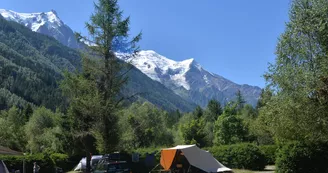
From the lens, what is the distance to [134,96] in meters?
28.8

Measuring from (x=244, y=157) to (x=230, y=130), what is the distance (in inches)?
936

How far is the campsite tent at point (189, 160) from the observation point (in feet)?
81.6

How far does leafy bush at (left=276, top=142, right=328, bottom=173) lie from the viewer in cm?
1966

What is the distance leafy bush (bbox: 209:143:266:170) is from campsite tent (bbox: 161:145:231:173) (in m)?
4.80

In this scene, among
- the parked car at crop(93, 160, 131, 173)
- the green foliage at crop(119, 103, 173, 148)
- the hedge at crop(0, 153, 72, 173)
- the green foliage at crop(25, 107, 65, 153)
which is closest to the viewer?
the parked car at crop(93, 160, 131, 173)

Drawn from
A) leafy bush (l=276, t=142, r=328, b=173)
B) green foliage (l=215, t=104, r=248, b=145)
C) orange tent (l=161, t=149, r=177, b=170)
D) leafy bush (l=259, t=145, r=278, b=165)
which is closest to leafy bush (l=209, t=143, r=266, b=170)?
leafy bush (l=259, t=145, r=278, b=165)

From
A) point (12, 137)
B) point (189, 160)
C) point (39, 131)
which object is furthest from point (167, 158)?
point (12, 137)

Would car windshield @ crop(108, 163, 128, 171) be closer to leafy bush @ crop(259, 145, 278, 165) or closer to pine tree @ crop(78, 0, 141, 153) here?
pine tree @ crop(78, 0, 141, 153)

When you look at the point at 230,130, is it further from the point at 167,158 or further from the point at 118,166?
the point at 118,166

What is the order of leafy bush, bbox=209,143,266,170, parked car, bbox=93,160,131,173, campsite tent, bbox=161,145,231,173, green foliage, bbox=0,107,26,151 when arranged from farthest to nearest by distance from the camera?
1. green foliage, bbox=0,107,26,151
2. leafy bush, bbox=209,143,266,170
3. campsite tent, bbox=161,145,231,173
4. parked car, bbox=93,160,131,173

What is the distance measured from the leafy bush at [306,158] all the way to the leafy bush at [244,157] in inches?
374

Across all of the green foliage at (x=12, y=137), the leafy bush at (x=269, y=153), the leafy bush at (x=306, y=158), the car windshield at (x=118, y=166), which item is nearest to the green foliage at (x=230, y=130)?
the leafy bush at (x=269, y=153)

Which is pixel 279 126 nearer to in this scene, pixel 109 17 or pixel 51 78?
pixel 109 17

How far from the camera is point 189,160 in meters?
24.6
